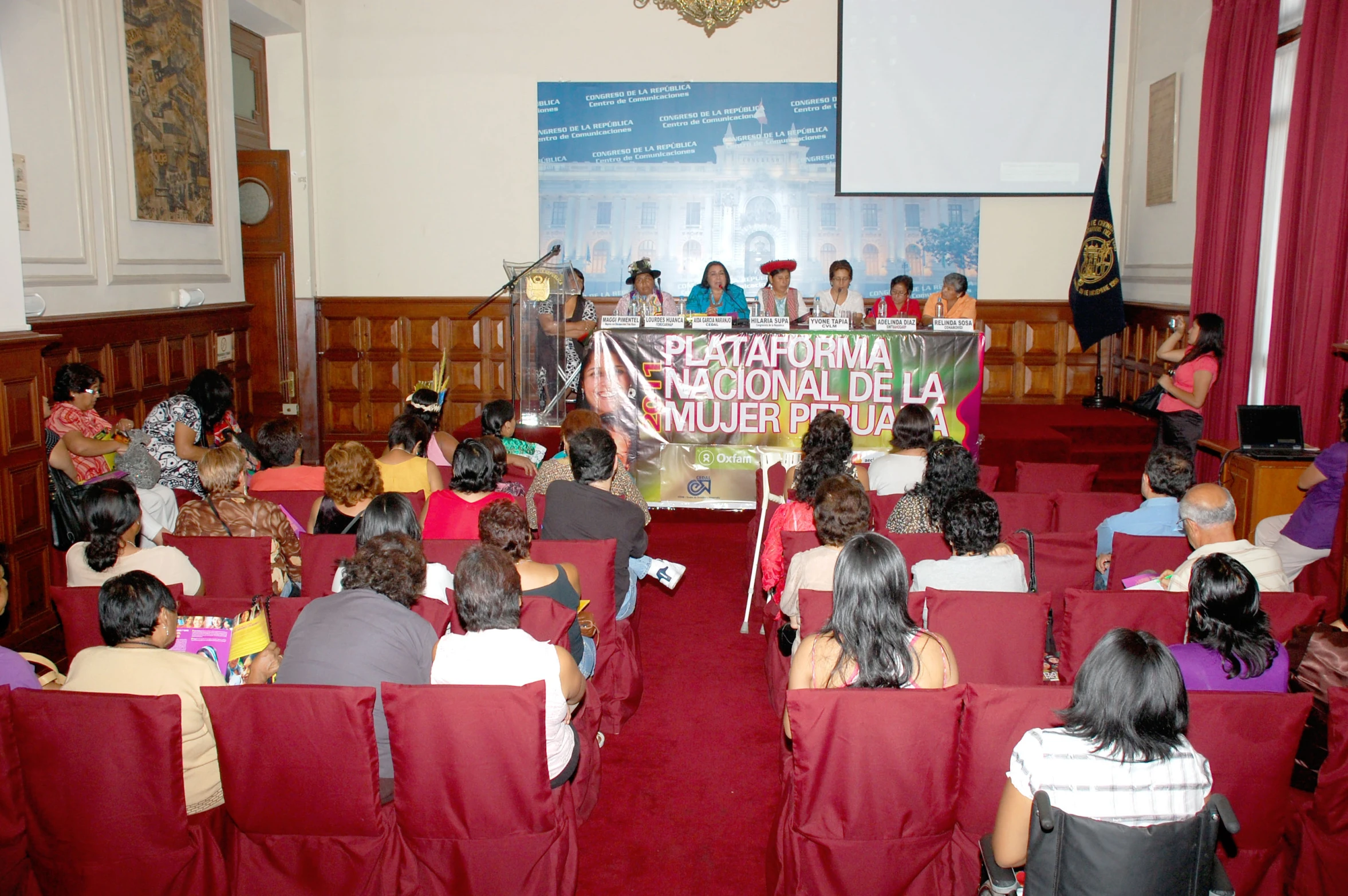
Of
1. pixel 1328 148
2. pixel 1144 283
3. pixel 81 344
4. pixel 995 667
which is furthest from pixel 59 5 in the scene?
pixel 1144 283

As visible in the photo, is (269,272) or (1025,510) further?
(269,272)

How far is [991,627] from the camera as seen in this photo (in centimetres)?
288

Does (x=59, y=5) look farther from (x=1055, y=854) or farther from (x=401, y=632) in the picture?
(x=1055, y=854)

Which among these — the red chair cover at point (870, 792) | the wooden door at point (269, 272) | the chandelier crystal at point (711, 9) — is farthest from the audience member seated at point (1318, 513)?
the wooden door at point (269, 272)

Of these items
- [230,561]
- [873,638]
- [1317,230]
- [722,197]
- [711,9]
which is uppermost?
[711,9]

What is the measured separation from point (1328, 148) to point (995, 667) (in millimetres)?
4112

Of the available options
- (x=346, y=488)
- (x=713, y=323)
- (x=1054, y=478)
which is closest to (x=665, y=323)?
(x=713, y=323)

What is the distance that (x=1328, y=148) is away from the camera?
5242mm

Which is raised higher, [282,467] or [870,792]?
[282,467]

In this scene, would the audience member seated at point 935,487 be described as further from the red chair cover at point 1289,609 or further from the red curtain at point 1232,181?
the red curtain at point 1232,181

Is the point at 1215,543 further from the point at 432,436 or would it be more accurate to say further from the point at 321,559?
the point at 432,436

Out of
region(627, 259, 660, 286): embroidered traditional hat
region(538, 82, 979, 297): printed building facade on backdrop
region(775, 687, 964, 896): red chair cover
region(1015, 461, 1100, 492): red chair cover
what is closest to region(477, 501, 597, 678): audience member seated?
region(775, 687, 964, 896): red chair cover

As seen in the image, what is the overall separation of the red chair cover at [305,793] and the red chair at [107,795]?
4.1 inches

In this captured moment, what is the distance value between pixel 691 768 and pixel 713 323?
11.5 ft
